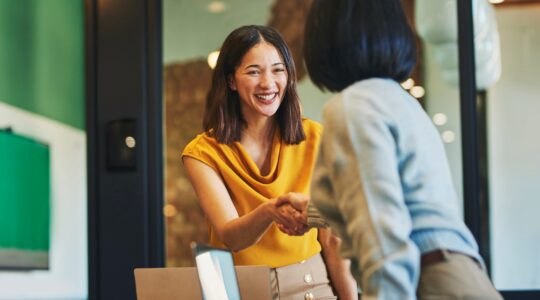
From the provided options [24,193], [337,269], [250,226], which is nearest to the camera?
[250,226]

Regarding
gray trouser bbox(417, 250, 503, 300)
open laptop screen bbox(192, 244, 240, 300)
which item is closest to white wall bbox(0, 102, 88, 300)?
open laptop screen bbox(192, 244, 240, 300)

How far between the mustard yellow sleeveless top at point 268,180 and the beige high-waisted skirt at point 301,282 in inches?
0.7

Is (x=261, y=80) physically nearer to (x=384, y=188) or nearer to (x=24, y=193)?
(x=384, y=188)

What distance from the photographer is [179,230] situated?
328 cm

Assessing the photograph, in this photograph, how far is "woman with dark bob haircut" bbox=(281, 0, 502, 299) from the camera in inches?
51.1

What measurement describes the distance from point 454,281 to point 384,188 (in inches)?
6.4

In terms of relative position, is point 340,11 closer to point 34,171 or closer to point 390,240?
point 390,240

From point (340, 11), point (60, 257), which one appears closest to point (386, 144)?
point (340, 11)

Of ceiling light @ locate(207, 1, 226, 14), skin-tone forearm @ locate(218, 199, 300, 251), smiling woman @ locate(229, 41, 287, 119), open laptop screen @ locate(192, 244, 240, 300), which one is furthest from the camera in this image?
ceiling light @ locate(207, 1, 226, 14)

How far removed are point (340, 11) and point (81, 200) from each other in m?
2.04

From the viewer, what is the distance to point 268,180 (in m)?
2.18

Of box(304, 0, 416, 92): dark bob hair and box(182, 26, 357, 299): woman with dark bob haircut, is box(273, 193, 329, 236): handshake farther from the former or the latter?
box(304, 0, 416, 92): dark bob hair

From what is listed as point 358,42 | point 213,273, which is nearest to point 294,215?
point 213,273

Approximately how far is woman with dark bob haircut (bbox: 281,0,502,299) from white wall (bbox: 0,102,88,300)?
74.0 inches
